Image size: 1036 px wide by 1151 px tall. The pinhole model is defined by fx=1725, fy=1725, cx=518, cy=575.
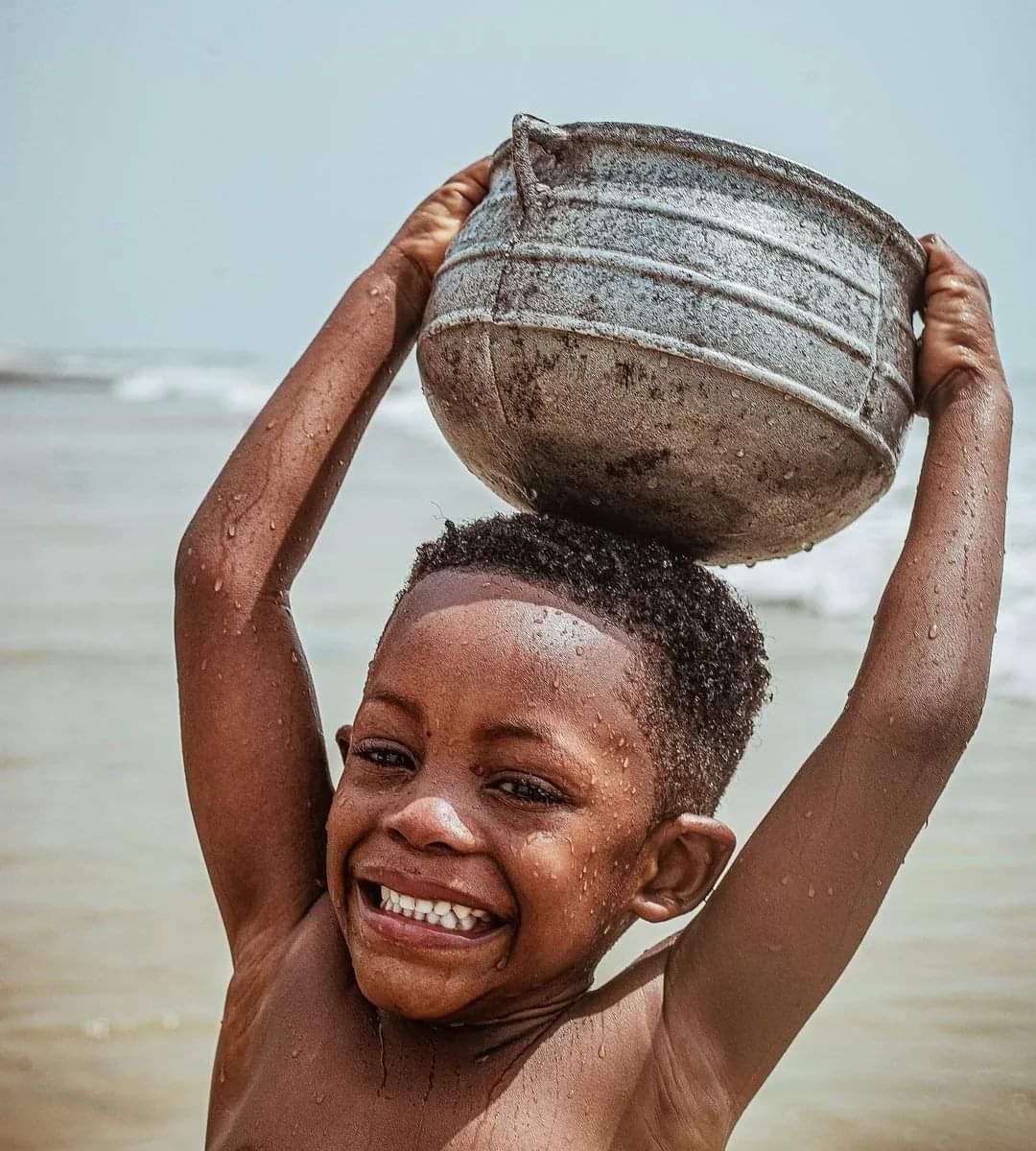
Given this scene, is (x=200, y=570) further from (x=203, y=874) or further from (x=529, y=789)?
(x=203, y=874)

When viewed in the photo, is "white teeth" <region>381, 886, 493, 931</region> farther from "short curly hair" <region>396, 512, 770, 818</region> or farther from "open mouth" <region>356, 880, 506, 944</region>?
"short curly hair" <region>396, 512, 770, 818</region>

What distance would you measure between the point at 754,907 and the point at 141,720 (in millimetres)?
4027

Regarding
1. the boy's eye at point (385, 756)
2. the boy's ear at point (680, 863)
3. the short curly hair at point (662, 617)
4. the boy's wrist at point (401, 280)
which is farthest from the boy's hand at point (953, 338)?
the boy's eye at point (385, 756)

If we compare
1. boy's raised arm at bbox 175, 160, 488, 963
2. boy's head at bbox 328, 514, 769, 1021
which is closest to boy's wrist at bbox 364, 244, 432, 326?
boy's raised arm at bbox 175, 160, 488, 963

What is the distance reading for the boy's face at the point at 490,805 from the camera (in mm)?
2201

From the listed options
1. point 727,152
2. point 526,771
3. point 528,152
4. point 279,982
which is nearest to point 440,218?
point 528,152

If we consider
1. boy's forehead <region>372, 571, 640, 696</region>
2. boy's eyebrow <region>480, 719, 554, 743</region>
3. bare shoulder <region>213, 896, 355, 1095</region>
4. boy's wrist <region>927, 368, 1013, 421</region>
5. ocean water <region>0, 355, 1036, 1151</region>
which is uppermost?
boy's wrist <region>927, 368, 1013, 421</region>

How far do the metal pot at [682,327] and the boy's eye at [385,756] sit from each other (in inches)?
17.0

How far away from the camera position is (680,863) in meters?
2.38

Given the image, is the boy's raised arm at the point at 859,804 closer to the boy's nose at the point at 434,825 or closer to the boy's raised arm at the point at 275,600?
the boy's nose at the point at 434,825

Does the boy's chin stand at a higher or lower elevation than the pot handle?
lower

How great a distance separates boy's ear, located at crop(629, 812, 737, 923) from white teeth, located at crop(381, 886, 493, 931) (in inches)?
9.9

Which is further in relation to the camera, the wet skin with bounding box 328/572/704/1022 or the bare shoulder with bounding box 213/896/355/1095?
the bare shoulder with bounding box 213/896/355/1095

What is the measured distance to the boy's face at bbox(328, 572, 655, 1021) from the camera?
7.22ft
